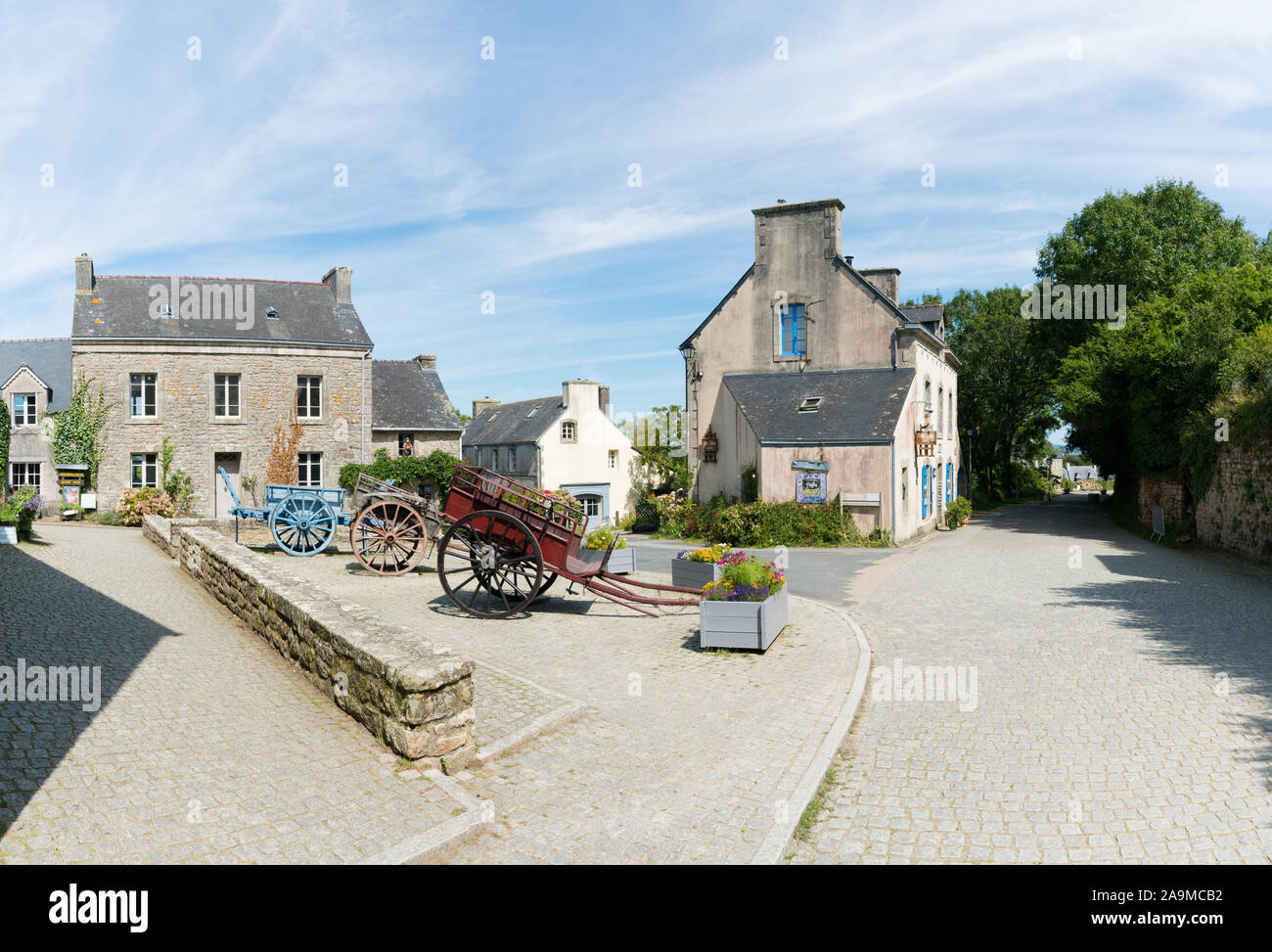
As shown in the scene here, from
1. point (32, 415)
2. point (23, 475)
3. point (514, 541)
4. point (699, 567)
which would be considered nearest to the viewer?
point (514, 541)

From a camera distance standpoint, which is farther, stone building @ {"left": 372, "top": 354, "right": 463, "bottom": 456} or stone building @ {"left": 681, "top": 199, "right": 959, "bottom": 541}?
stone building @ {"left": 372, "top": 354, "right": 463, "bottom": 456}

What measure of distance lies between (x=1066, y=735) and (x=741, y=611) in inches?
146

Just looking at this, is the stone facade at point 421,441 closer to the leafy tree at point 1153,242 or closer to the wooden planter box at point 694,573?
the wooden planter box at point 694,573

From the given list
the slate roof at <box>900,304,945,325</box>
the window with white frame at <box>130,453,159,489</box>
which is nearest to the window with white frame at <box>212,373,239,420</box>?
the window with white frame at <box>130,453,159,489</box>

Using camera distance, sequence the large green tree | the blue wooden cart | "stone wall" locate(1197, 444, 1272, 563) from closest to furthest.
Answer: "stone wall" locate(1197, 444, 1272, 563)
the blue wooden cart
the large green tree

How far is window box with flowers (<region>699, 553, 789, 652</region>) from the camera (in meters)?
9.45

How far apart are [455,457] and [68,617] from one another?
22378mm

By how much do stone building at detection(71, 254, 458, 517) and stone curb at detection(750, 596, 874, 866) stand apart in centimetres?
2396

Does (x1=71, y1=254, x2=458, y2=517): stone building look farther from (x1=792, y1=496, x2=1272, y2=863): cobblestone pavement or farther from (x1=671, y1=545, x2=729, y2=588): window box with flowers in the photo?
(x1=792, y1=496, x2=1272, y2=863): cobblestone pavement

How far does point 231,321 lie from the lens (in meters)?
28.5

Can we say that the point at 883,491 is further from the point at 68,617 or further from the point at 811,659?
the point at 68,617

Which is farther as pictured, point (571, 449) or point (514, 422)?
point (514, 422)

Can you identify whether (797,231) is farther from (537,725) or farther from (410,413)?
(537,725)

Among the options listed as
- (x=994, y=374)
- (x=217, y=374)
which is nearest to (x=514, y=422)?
(x=217, y=374)
